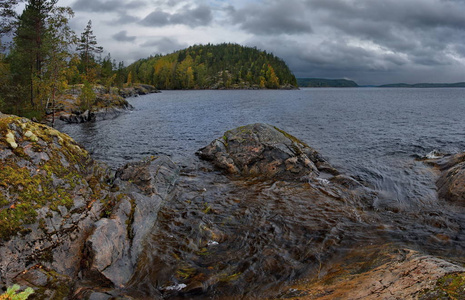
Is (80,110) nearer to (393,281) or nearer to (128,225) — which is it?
(128,225)

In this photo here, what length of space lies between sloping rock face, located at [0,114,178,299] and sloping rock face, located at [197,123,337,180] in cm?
721

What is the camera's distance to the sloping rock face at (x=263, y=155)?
15.4 metres

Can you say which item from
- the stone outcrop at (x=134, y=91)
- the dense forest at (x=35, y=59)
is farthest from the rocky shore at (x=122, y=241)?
the stone outcrop at (x=134, y=91)

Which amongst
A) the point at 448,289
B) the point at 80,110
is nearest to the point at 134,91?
the point at 80,110

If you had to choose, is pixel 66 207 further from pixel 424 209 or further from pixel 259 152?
pixel 424 209

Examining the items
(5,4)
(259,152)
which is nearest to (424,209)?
(259,152)

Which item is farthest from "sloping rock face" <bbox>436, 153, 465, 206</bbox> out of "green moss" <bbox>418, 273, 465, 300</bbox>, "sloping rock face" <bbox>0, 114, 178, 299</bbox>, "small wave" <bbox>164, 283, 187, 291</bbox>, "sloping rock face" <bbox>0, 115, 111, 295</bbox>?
"sloping rock face" <bbox>0, 115, 111, 295</bbox>

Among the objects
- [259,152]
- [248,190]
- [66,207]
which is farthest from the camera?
[259,152]

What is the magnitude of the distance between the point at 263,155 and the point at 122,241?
10.5 meters

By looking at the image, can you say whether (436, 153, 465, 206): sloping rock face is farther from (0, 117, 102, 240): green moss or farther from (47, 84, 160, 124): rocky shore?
(47, 84, 160, 124): rocky shore

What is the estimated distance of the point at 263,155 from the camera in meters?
16.3

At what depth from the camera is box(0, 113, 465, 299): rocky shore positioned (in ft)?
18.0

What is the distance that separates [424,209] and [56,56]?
3604 centimetres

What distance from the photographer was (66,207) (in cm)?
756
